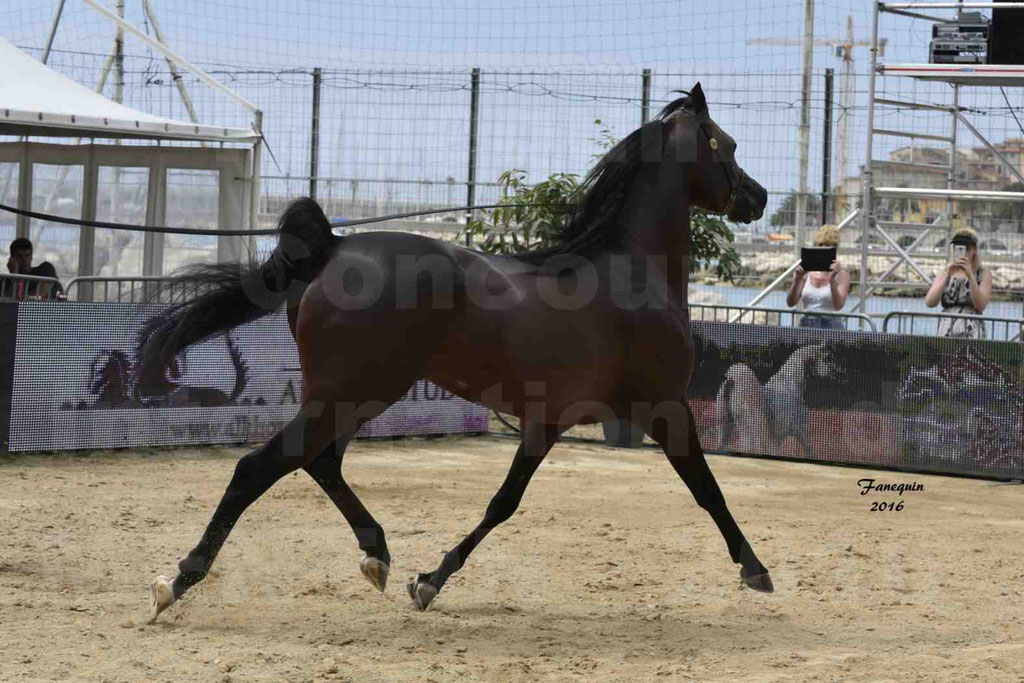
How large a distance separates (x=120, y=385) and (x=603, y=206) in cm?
417

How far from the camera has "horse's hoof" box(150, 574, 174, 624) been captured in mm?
4176

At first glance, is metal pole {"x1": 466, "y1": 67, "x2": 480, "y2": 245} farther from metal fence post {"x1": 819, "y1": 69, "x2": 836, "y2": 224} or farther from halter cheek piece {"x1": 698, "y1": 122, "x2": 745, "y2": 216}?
halter cheek piece {"x1": 698, "y1": 122, "x2": 745, "y2": 216}

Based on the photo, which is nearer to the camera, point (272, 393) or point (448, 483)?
point (448, 483)

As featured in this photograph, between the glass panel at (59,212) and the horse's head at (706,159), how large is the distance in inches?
324

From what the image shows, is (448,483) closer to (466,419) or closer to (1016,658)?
(466,419)

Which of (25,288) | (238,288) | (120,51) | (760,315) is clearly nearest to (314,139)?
(120,51)

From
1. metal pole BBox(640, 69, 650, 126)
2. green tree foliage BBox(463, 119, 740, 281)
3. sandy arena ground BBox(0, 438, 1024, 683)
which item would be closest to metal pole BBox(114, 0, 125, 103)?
green tree foliage BBox(463, 119, 740, 281)

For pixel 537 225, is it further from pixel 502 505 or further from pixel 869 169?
pixel 502 505

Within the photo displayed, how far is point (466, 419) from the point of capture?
9.14m

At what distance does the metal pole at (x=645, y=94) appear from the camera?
Result: 1019 cm

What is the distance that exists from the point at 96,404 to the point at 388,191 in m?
3.74

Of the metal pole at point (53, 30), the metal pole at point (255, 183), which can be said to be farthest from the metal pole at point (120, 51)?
the metal pole at point (255, 183)

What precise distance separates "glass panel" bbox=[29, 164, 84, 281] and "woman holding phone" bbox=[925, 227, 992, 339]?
7804mm

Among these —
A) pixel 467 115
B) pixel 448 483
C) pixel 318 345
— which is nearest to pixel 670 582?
pixel 318 345
